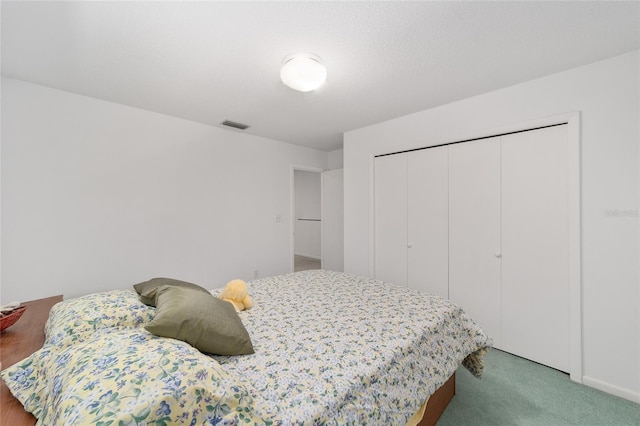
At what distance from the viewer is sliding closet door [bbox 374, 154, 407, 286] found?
10.7 ft

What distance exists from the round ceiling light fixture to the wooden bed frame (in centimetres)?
211

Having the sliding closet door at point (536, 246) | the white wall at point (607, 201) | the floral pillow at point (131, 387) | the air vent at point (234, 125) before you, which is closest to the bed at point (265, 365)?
the floral pillow at point (131, 387)

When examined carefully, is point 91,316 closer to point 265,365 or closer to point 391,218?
point 265,365

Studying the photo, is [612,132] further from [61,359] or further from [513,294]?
[61,359]

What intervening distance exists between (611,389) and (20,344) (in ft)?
12.4

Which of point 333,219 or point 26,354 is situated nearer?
point 26,354

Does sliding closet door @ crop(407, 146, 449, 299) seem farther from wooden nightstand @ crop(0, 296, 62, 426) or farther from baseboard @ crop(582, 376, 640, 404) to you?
wooden nightstand @ crop(0, 296, 62, 426)

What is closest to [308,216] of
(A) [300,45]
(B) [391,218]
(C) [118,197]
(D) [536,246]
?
(B) [391,218]

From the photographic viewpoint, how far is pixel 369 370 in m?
1.14

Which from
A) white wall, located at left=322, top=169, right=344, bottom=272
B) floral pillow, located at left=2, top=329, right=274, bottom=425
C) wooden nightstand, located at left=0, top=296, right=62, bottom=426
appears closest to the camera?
floral pillow, located at left=2, top=329, right=274, bottom=425

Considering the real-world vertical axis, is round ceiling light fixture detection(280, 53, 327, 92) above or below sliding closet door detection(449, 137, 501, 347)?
above

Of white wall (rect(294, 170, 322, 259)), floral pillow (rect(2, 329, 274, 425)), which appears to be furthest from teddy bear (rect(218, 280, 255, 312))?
white wall (rect(294, 170, 322, 259))

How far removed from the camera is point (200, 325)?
1.16 m

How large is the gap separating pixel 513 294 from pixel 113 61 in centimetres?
392
